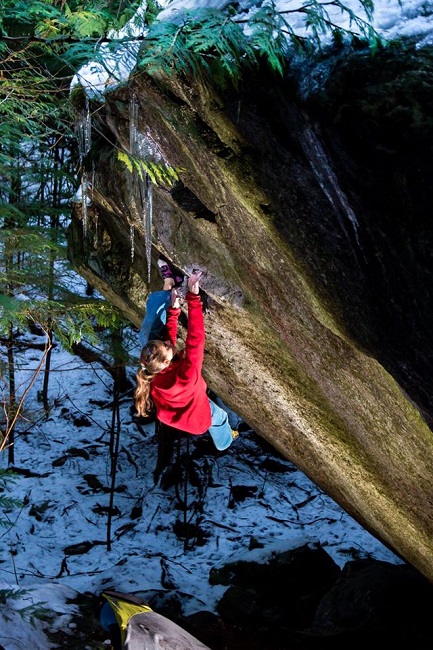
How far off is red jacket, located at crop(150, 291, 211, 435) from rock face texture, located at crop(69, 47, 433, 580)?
857 mm

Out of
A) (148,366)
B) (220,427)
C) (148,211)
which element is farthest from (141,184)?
(220,427)

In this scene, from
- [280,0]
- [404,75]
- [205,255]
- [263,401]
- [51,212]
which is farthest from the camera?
[51,212]

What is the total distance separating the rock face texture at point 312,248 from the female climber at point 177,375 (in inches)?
31.5

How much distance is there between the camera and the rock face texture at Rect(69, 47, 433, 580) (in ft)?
12.1

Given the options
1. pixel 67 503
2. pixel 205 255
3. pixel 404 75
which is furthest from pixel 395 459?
pixel 67 503

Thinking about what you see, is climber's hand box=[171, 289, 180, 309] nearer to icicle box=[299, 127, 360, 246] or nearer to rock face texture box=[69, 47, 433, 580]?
rock face texture box=[69, 47, 433, 580]

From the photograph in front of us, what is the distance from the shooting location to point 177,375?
5035 mm

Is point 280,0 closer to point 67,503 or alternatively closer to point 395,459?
point 395,459

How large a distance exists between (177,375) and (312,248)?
1.67 metres

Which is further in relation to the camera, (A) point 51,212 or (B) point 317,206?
(A) point 51,212

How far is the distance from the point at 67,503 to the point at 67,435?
2480mm

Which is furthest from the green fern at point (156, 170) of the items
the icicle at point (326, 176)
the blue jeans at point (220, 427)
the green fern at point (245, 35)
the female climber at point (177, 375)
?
the blue jeans at point (220, 427)

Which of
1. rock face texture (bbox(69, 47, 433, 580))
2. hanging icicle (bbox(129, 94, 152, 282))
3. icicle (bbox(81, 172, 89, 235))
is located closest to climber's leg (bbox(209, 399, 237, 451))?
rock face texture (bbox(69, 47, 433, 580))

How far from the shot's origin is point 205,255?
5.80 m
